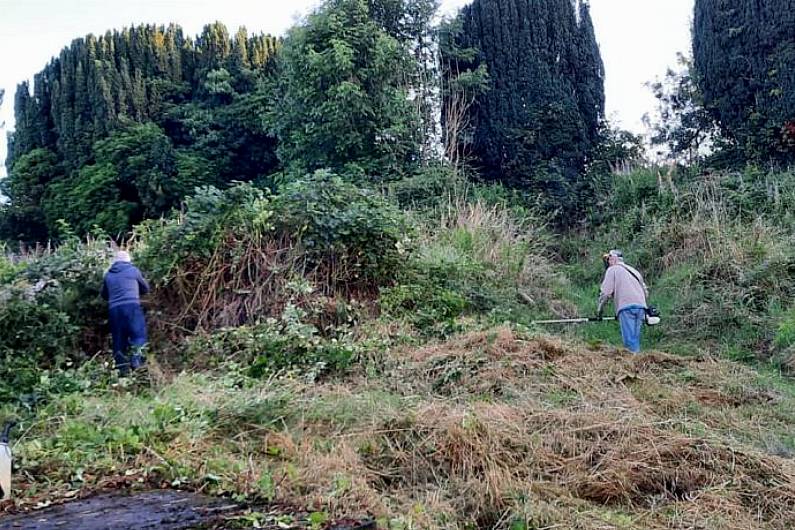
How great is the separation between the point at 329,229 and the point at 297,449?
437cm

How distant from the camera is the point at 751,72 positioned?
13953 mm

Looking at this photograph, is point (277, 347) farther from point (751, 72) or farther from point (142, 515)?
point (751, 72)

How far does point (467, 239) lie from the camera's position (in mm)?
10805

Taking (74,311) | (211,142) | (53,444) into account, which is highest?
(211,142)

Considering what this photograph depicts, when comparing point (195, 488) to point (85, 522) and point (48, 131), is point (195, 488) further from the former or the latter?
point (48, 131)

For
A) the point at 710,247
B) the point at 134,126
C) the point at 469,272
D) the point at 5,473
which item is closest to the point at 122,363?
the point at 5,473

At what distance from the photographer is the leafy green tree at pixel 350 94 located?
1470cm

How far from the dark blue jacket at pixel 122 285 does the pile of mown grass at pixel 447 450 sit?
5.07 ft

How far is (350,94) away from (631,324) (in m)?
8.21

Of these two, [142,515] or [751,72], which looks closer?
[142,515]

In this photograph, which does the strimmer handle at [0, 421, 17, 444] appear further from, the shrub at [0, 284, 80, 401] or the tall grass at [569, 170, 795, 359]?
the tall grass at [569, 170, 795, 359]

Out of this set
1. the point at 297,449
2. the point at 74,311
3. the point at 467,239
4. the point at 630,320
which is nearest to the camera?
the point at 297,449

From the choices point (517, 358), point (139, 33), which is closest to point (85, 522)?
point (517, 358)

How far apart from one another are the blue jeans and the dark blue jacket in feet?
17.5
